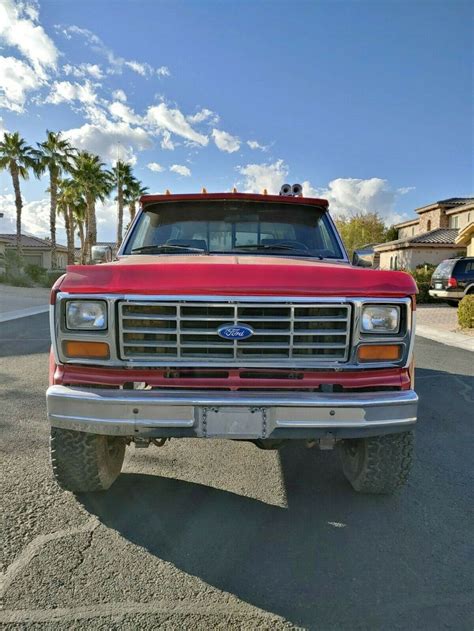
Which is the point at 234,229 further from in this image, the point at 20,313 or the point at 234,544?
the point at 20,313

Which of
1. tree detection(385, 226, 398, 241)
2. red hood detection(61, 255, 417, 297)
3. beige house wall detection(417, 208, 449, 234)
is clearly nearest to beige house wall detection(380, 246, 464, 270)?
beige house wall detection(417, 208, 449, 234)

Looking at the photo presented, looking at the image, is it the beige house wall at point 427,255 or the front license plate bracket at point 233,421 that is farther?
the beige house wall at point 427,255

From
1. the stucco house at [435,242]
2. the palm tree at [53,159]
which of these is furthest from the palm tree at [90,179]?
the stucco house at [435,242]

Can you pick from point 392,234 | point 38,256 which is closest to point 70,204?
point 38,256

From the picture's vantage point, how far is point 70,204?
35375mm

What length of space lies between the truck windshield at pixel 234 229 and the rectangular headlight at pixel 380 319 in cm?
114

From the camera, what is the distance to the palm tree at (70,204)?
111ft

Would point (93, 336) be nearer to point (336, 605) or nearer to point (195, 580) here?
point (195, 580)

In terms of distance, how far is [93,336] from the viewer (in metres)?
2.34

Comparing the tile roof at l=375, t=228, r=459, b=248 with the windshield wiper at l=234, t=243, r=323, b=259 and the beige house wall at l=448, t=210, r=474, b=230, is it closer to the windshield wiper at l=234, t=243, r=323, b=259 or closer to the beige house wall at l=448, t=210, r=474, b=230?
the beige house wall at l=448, t=210, r=474, b=230

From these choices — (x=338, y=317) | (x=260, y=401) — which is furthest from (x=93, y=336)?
(x=338, y=317)

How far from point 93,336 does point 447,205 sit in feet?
125

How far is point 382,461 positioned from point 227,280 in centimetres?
158

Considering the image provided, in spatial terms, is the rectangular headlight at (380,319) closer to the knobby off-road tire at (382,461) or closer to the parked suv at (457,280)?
the knobby off-road tire at (382,461)
